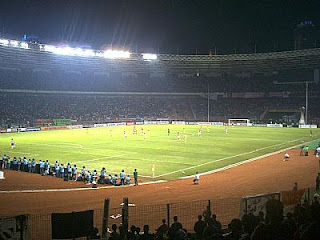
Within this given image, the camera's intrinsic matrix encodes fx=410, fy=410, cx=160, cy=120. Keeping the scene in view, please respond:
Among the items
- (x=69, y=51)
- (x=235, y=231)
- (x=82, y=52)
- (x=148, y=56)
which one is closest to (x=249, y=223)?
(x=235, y=231)

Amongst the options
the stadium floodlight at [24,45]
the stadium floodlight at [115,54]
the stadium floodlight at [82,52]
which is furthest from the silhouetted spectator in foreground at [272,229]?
the stadium floodlight at [115,54]

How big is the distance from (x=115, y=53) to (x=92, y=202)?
62.1 m

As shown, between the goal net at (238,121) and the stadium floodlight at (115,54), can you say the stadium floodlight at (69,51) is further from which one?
the goal net at (238,121)

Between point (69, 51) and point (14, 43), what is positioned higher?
point (69, 51)

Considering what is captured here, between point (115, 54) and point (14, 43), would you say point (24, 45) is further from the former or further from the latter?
point (115, 54)

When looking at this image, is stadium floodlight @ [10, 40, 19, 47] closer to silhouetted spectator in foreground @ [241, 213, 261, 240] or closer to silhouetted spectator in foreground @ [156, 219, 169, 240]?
silhouetted spectator in foreground @ [156, 219, 169, 240]

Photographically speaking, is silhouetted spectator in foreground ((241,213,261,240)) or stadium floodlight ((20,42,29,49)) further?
stadium floodlight ((20,42,29,49))

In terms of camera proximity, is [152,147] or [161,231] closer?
[161,231]

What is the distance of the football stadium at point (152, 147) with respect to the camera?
11.2 meters

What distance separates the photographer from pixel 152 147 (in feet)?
152

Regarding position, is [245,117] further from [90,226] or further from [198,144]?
[90,226]

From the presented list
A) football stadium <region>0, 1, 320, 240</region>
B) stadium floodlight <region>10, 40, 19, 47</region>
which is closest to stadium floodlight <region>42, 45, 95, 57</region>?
football stadium <region>0, 1, 320, 240</region>

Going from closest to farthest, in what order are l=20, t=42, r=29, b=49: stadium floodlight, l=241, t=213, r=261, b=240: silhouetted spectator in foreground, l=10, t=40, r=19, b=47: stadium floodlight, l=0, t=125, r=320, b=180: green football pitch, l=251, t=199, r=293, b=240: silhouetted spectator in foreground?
l=251, t=199, r=293, b=240: silhouetted spectator in foreground < l=241, t=213, r=261, b=240: silhouetted spectator in foreground < l=0, t=125, r=320, b=180: green football pitch < l=10, t=40, r=19, b=47: stadium floodlight < l=20, t=42, r=29, b=49: stadium floodlight

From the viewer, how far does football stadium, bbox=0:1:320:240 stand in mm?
11242
